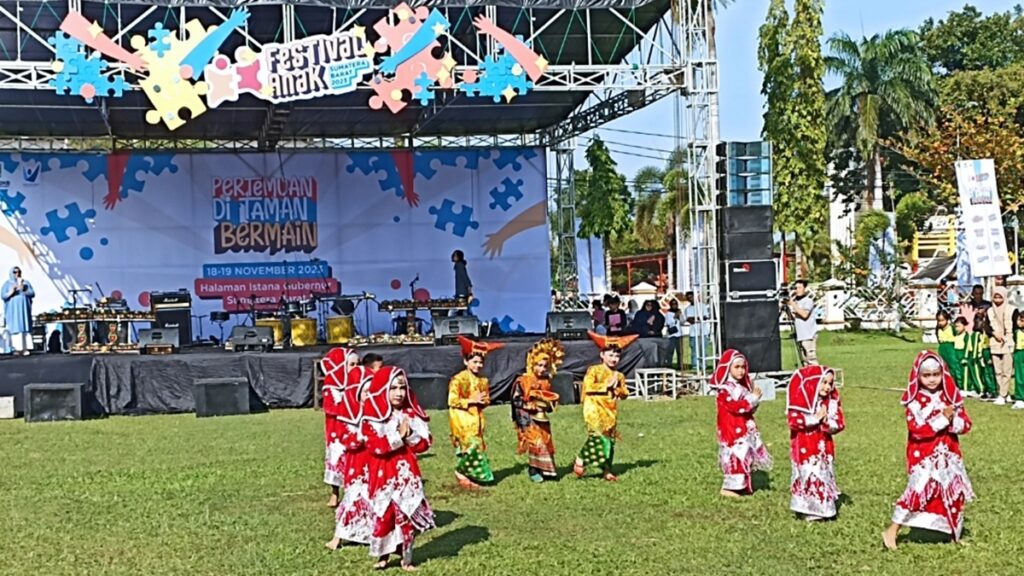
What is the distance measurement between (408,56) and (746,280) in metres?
5.08

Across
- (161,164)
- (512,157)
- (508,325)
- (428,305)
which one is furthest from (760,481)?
(161,164)

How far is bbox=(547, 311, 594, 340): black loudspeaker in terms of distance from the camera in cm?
1834

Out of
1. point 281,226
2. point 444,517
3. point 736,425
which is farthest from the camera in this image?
point 281,226

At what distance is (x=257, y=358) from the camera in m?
16.0

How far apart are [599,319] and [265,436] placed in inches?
295

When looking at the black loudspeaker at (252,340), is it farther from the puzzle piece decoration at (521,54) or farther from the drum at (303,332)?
the puzzle piece decoration at (521,54)

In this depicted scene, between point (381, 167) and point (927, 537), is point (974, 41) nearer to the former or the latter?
point (381, 167)

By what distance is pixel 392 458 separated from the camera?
6418 millimetres

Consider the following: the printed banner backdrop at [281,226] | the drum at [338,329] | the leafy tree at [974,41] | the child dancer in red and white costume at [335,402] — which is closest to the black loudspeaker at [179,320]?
the printed banner backdrop at [281,226]

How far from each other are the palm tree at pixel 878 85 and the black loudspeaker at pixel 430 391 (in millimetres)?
24746

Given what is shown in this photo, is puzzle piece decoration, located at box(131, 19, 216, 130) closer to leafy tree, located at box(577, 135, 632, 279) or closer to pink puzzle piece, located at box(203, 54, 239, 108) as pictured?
pink puzzle piece, located at box(203, 54, 239, 108)

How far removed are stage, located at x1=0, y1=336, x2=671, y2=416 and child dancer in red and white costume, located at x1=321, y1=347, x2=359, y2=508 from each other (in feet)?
23.6

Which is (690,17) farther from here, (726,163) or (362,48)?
(362,48)

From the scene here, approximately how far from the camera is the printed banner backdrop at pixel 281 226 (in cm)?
2119
